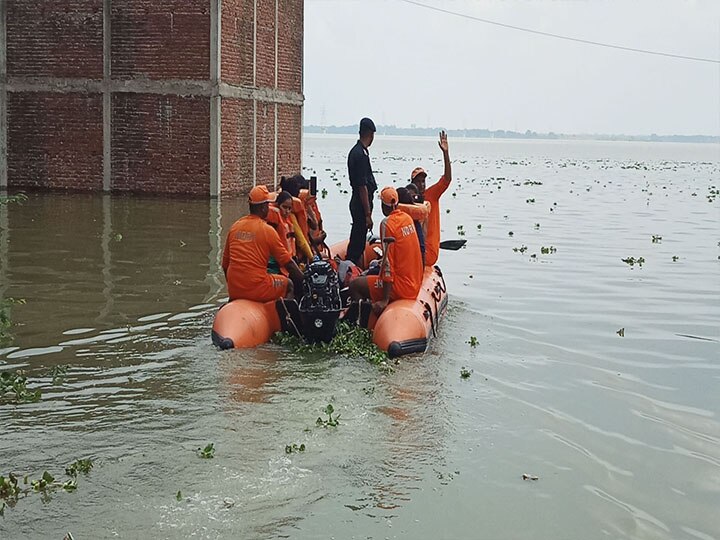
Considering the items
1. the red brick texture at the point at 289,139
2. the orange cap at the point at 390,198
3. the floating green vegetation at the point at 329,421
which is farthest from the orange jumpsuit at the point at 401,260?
the red brick texture at the point at 289,139

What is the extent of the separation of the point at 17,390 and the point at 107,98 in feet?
62.7

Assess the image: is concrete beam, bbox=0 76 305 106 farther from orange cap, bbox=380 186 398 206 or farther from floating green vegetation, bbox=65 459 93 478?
floating green vegetation, bbox=65 459 93 478

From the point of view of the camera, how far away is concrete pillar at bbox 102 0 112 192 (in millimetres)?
26484

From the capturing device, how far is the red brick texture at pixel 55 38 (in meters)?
26.6

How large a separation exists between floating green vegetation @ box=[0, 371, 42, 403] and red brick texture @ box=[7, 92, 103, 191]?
61.5 ft

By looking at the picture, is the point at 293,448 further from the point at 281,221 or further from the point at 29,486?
the point at 281,221

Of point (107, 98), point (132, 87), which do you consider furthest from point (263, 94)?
point (107, 98)

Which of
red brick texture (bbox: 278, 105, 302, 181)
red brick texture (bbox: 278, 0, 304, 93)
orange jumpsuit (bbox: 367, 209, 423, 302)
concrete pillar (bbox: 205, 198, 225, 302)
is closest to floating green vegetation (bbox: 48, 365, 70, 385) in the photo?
orange jumpsuit (bbox: 367, 209, 423, 302)

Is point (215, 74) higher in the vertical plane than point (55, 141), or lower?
higher

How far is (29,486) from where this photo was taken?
6.80m

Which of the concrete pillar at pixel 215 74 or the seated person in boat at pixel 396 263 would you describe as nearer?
the seated person in boat at pixel 396 263

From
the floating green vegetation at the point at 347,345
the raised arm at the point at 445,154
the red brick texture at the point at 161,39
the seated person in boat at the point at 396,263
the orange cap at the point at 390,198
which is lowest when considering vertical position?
the floating green vegetation at the point at 347,345

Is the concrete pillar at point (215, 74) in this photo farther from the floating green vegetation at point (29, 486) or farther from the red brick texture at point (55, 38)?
the floating green vegetation at point (29, 486)

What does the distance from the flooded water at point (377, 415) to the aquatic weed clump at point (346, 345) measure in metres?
0.19
